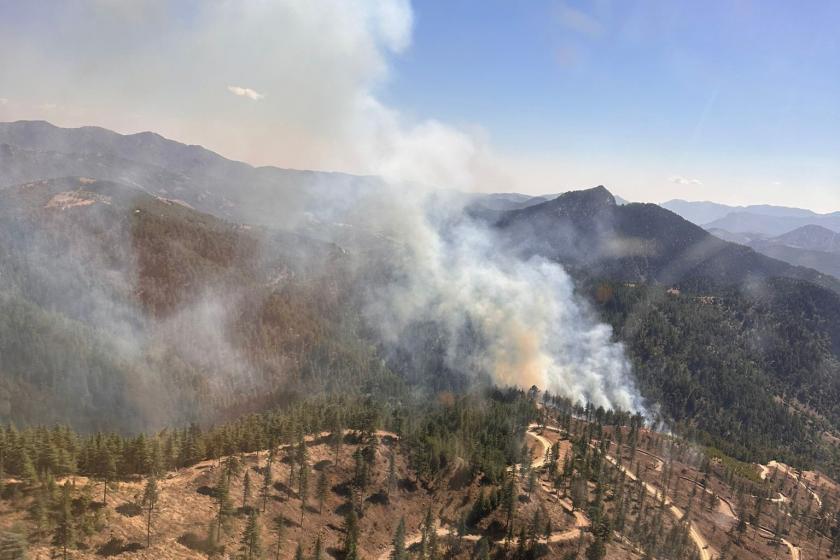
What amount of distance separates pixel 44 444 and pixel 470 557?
3115 inches

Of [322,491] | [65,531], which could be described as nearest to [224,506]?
[65,531]

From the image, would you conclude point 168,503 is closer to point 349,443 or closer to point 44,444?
point 44,444

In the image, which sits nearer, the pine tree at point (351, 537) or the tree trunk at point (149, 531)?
the tree trunk at point (149, 531)

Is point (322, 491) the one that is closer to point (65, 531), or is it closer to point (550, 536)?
point (65, 531)

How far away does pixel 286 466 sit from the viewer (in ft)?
335

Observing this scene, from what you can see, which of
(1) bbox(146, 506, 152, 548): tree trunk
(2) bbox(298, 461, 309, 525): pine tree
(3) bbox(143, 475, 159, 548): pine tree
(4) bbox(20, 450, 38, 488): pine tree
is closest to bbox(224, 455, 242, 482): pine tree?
(2) bbox(298, 461, 309, 525): pine tree

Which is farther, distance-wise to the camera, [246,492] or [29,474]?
[246,492]

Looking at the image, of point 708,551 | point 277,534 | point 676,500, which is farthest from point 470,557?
point 676,500

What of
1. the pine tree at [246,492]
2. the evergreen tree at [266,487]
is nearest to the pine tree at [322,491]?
Answer: the evergreen tree at [266,487]

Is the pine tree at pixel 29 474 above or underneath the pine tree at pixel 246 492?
above

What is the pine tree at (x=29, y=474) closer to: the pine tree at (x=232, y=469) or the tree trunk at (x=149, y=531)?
the tree trunk at (x=149, y=531)

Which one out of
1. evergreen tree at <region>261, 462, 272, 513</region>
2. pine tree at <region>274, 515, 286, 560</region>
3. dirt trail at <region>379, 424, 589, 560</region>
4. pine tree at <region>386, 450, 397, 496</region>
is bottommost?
dirt trail at <region>379, 424, 589, 560</region>

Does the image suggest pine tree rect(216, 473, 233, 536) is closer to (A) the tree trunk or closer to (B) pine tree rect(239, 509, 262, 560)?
(B) pine tree rect(239, 509, 262, 560)

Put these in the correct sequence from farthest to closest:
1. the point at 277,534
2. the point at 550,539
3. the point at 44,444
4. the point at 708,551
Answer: the point at 708,551 → the point at 550,539 → the point at 277,534 → the point at 44,444
